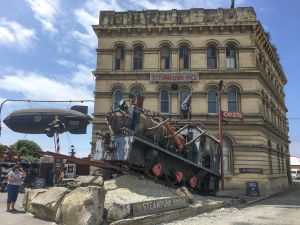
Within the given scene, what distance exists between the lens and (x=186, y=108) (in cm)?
2231

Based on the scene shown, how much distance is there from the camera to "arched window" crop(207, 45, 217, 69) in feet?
97.8

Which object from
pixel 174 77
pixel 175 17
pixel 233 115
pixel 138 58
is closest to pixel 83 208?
pixel 233 115

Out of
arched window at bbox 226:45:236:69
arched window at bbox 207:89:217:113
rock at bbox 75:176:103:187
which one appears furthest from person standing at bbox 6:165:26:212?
arched window at bbox 226:45:236:69

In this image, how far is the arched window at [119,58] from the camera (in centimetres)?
3059

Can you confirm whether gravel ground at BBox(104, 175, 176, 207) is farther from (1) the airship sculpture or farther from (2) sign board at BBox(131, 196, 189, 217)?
(1) the airship sculpture

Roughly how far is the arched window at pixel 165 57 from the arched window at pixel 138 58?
5.81 feet

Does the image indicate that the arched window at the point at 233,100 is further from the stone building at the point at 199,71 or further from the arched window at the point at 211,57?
the arched window at the point at 211,57

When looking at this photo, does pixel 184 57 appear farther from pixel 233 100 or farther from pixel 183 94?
pixel 233 100

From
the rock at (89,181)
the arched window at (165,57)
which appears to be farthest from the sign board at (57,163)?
the arched window at (165,57)

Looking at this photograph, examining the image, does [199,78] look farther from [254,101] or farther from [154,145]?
[154,145]

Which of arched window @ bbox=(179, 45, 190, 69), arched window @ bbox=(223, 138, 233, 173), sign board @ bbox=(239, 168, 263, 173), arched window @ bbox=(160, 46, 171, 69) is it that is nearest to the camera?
sign board @ bbox=(239, 168, 263, 173)

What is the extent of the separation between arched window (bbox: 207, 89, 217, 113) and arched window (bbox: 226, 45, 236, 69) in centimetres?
262

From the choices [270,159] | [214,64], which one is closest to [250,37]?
[214,64]

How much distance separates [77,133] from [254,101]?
23.5 metres
